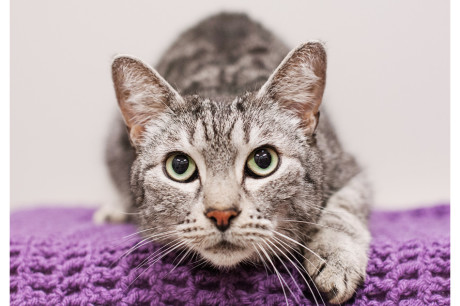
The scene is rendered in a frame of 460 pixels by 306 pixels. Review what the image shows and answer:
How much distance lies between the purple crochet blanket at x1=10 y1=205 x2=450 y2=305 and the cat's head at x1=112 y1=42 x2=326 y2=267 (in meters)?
0.07

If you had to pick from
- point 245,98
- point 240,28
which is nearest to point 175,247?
point 245,98

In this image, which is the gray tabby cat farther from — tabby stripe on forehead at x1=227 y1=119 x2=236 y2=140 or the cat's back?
the cat's back

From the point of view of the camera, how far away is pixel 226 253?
37.6 inches

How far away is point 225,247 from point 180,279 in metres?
0.16

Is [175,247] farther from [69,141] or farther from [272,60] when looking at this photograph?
[69,141]

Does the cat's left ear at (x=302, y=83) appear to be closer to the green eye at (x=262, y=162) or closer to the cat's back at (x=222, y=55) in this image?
the green eye at (x=262, y=162)

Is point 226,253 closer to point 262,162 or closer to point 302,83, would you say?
point 262,162

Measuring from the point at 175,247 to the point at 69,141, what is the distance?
136 cm

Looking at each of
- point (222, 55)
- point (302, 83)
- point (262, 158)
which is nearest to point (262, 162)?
point (262, 158)

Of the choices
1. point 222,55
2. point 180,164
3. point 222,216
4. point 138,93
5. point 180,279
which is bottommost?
point 180,279

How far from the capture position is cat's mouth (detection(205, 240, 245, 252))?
3.09ft

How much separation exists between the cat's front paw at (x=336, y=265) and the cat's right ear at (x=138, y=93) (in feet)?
1.57

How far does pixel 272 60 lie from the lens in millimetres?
1625

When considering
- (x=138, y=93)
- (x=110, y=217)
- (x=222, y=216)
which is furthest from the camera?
(x=110, y=217)
